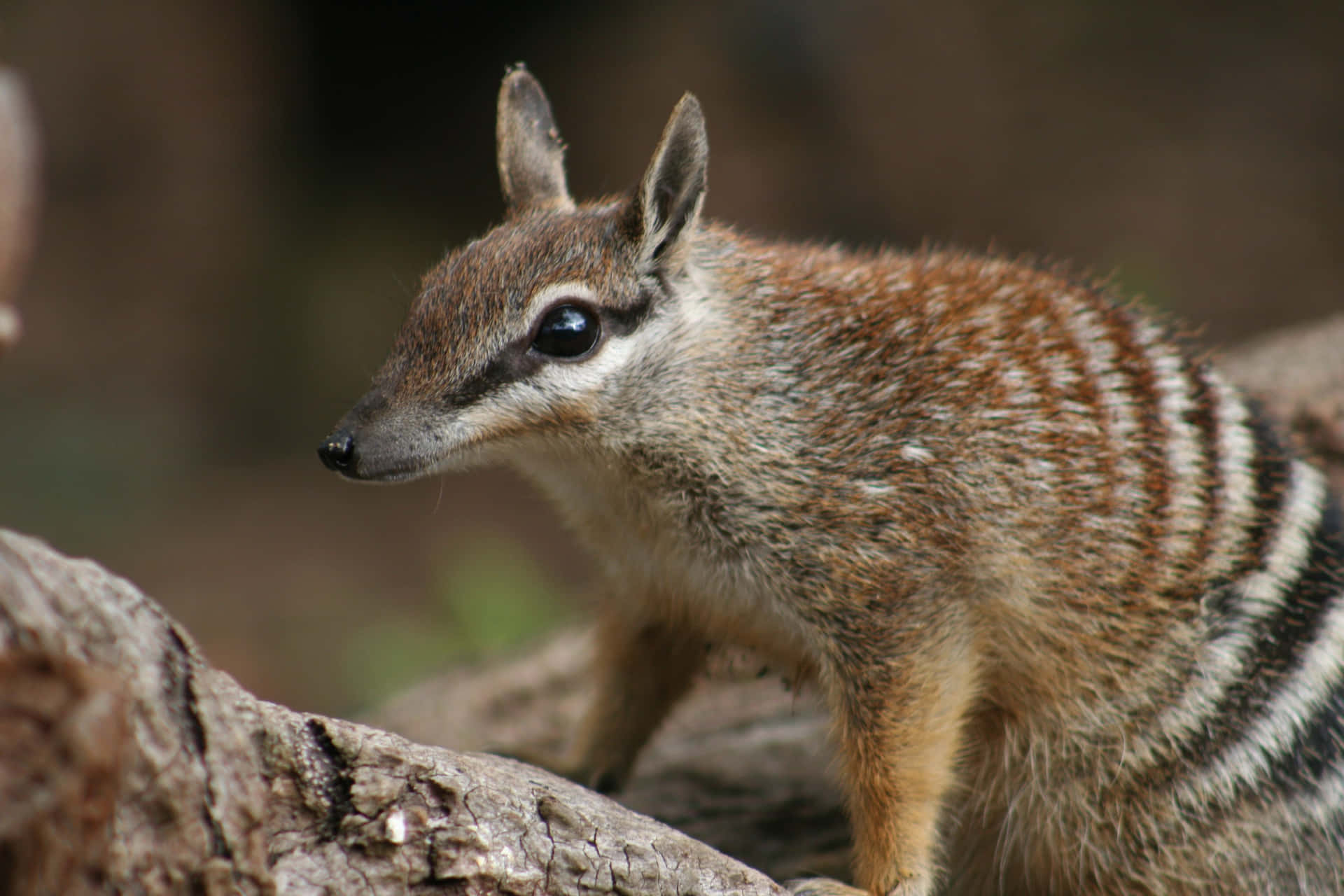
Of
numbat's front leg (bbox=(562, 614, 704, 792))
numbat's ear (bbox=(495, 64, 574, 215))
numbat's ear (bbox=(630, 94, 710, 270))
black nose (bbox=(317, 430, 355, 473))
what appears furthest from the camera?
numbat's front leg (bbox=(562, 614, 704, 792))

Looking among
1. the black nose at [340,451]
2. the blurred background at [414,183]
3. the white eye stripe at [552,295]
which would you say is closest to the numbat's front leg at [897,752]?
the white eye stripe at [552,295]

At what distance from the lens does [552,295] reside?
132 inches

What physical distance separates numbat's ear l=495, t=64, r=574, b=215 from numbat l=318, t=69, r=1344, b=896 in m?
0.32

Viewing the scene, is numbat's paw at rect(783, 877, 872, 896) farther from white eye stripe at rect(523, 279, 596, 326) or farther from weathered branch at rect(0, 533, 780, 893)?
white eye stripe at rect(523, 279, 596, 326)

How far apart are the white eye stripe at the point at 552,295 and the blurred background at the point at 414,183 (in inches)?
243

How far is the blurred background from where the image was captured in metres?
9.80

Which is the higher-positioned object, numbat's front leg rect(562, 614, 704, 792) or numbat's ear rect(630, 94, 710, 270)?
numbat's ear rect(630, 94, 710, 270)

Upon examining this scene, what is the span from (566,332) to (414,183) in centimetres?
822

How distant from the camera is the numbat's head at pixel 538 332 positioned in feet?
10.6

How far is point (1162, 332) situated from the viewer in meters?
4.02

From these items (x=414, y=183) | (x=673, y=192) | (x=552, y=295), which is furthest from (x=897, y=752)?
(x=414, y=183)

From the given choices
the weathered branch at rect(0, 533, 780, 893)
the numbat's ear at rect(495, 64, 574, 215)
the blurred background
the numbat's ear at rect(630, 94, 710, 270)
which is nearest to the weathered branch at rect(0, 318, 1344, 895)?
the weathered branch at rect(0, 533, 780, 893)

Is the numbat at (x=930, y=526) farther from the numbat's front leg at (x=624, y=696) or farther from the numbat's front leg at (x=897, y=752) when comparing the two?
the numbat's front leg at (x=624, y=696)

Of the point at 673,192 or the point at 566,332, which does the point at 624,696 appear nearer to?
the point at 566,332
